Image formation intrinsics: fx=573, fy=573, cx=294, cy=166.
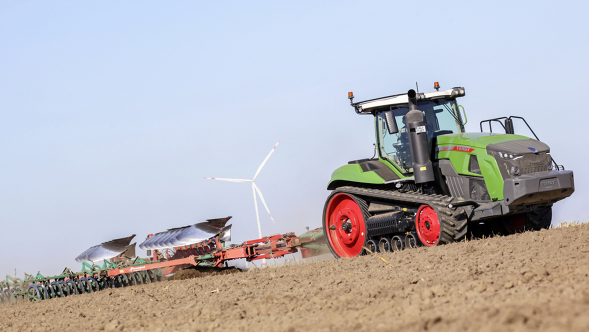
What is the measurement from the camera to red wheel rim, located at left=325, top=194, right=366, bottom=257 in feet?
36.3

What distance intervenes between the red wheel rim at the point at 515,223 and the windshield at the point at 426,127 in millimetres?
1816

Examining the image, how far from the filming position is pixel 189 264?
1198 cm

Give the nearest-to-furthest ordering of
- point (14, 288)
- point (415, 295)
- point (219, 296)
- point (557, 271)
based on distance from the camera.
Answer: point (415, 295) < point (557, 271) < point (219, 296) < point (14, 288)

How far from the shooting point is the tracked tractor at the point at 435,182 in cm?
885

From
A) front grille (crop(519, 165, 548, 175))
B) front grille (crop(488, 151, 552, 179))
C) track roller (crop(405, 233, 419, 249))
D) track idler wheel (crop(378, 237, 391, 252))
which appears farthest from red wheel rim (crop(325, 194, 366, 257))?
front grille (crop(519, 165, 548, 175))

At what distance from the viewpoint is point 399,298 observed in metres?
5.02

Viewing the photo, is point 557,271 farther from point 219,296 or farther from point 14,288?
point 14,288

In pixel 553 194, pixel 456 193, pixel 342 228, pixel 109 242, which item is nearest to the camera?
pixel 553 194

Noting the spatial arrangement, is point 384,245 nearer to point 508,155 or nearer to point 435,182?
point 435,182

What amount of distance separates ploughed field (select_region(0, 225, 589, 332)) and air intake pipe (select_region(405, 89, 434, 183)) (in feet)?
4.60

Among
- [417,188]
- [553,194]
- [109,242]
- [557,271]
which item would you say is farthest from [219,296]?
[109,242]

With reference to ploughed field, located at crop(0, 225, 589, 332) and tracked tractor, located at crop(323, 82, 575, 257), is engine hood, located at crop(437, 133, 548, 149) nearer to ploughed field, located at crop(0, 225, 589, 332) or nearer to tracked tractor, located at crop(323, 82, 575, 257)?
tracked tractor, located at crop(323, 82, 575, 257)

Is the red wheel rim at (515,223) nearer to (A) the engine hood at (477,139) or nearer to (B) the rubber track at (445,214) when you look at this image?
(A) the engine hood at (477,139)

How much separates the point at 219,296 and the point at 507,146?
5.08 meters
